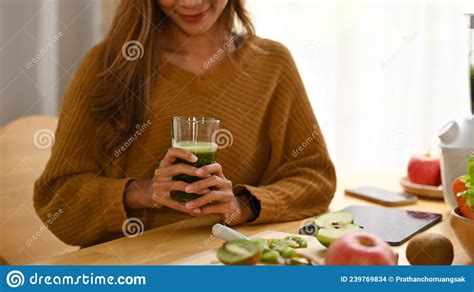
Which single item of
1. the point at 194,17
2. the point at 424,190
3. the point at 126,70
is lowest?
the point at 424,190

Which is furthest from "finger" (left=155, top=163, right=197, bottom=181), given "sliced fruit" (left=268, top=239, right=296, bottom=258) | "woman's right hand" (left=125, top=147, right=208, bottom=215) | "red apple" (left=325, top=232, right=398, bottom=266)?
"red apple" (left=325, top=232, right=398, bottom=266)

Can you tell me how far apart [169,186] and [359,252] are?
18.1 inches

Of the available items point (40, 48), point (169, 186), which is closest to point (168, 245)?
point (169, 186)

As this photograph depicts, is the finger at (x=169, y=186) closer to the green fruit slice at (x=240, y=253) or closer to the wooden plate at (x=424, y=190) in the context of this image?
the green fruit slice at (x=240, y=253)

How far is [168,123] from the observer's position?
63.9 inches

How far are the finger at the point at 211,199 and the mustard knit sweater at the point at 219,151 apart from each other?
0.41ft

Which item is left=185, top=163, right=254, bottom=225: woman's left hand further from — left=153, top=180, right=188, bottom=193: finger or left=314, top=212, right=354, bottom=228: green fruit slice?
left=314, top=212, right=354, bottom=228: green fruit slice

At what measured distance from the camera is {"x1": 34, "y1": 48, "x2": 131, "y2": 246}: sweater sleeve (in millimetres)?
1506

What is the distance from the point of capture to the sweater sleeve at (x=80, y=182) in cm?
151

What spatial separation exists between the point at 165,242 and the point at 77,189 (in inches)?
11.5

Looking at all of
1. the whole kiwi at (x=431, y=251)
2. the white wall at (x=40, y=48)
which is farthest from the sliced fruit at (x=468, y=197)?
the white wall at (x=40, y=48)

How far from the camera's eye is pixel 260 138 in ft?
5.78

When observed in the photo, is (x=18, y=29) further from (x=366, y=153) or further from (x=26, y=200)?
(x=366, y=153)

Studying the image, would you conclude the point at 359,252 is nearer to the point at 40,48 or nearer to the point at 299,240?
the point at 299,240
